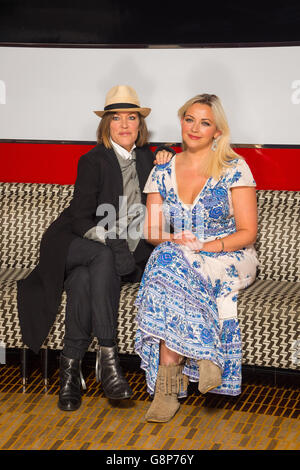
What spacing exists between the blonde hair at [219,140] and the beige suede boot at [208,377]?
89 cm

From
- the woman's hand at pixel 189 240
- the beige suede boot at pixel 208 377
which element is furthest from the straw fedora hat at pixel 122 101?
the beige suede boot at pixel 208 377

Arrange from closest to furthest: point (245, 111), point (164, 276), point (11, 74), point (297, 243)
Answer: point (164, 276)
point (297, 243)
point (245, 111)
point (11, 74)

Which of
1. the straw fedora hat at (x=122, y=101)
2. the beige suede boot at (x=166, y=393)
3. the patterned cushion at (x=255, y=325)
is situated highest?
the straw fedora hat at (x=122, y=101)

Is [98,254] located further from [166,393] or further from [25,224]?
[25,224]

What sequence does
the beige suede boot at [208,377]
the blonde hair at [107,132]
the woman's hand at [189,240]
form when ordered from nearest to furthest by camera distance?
the beige suede boot at [208,377] < the woman's hand at [189,240] < the blonde hair at [107,132]

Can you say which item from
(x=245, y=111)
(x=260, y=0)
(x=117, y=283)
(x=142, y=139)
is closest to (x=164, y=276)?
(x=117, y=283)

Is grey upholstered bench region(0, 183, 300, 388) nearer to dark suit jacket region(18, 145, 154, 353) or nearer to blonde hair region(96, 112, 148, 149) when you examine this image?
dark suit jacket region(18, 145, 154, 353)

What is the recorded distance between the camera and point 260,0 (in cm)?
376

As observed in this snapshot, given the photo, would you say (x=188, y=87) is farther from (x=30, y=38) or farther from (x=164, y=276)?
(x=164, y=276)

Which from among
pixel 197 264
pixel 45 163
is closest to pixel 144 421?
pixel 197 264

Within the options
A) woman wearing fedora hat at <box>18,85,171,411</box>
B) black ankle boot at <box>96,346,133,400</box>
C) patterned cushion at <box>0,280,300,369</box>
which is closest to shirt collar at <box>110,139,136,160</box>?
woman wearing fedora hat at <box>18,85,171,411</box>

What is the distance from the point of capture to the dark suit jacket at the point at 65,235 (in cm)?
328

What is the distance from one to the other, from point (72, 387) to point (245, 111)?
175 cm

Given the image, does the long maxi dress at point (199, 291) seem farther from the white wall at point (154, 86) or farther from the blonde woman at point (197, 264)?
the white wall at point (154, 86)
